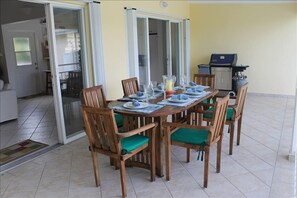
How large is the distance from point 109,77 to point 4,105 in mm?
2144

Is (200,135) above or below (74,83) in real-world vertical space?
below

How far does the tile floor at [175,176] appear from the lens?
253 centimetres

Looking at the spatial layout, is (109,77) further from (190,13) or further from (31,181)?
(190,13)

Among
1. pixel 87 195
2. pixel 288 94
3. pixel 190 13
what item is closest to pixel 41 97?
pixel 190 13

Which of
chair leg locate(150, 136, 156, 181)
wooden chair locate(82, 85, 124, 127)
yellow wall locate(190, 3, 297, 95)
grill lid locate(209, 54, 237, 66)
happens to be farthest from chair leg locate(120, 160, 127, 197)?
yellow wall locate(190, 3, 297, 95)

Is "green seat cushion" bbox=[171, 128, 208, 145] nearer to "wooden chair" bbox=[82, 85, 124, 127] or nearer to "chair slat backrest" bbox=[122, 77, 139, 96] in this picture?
"wooden chair" bbox=[82, 85, 124, 127]

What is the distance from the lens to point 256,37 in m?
6.68

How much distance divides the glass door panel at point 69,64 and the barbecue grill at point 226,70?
3.79 meters

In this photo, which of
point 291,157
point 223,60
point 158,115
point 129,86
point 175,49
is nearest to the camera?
point 158,115

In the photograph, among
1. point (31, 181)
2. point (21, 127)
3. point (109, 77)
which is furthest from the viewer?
point (21, 127)

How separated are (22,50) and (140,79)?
4351mm

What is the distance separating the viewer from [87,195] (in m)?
2.53

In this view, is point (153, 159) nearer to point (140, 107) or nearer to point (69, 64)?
point (140, 107)

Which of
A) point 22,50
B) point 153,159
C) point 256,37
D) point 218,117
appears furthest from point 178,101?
point 22,50
